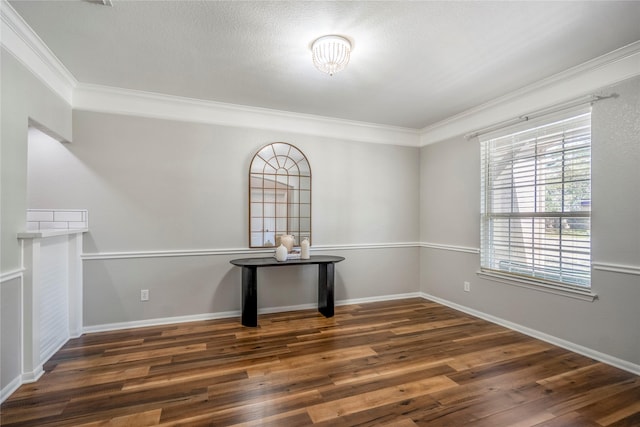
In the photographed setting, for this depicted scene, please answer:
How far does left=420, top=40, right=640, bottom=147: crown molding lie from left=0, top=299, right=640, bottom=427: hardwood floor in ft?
7.55

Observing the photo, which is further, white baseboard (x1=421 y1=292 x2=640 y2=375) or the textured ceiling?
white baseboard (x1=421 y1=292 x2=640 y2=375)

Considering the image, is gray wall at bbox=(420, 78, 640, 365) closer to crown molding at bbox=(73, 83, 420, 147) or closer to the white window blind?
the white window blind

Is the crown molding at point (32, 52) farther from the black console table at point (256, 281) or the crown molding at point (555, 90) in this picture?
the crown molding at point (555, 90)

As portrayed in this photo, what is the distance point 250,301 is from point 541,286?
9.61ft

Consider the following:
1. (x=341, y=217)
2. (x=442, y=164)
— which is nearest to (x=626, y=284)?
Result: (x=442, y=164)

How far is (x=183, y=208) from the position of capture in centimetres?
347

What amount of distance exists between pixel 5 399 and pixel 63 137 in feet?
7.04

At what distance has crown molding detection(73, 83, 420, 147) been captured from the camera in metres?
3.18

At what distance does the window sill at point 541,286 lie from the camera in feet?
8.81

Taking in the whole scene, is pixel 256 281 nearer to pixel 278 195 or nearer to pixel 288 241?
pixel 288 241

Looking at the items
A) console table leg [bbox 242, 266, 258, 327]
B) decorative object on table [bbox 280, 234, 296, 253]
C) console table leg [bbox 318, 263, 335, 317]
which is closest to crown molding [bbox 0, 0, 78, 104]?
console table leg [bbox 242, 266, 258, 327]

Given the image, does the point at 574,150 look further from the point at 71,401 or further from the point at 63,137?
the point at 63,137

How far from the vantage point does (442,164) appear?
4285 millimetres

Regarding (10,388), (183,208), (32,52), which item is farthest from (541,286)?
(32,52)
